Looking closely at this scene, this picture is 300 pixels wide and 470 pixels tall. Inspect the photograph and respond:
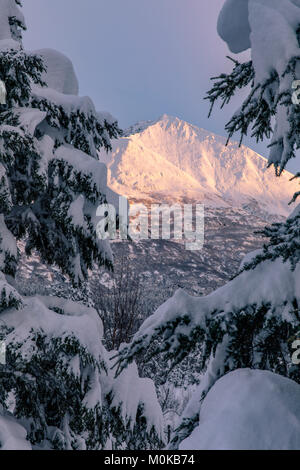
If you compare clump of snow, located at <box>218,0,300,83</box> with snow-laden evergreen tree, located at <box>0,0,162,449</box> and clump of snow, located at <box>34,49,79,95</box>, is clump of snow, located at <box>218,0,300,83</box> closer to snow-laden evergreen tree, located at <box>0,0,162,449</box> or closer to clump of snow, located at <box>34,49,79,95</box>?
snow-laden evergreen tree, located at <box>0,0,162,449</box>

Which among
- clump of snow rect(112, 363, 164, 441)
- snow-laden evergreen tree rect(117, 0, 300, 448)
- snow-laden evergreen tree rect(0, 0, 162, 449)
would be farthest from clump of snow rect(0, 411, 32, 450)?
snow-laden evergreen tree rect(117, 0, 300, 448)

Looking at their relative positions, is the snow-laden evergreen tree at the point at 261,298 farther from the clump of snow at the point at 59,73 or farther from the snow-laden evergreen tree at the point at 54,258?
the clump of snow at the point at 59,73

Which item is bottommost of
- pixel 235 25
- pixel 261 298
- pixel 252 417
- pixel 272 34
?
pixel 252 417

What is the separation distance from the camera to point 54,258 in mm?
4875

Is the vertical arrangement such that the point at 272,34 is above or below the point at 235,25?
below

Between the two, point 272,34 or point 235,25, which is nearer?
point 272,34

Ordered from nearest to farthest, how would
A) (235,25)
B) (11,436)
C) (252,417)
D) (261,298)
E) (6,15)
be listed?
(252,417)
(261,298)
(235,25)
(11,436)
(6,15)

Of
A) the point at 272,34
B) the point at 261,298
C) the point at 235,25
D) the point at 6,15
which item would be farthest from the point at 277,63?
the point at 6,15

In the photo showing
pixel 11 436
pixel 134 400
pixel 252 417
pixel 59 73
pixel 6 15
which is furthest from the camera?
pixel 59 73

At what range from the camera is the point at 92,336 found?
3.64 metres

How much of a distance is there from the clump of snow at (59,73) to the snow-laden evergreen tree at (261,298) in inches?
121

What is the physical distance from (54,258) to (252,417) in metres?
3.67

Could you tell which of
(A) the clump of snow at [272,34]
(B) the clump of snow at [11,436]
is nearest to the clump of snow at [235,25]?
(A) the clump of snow at [272,34]

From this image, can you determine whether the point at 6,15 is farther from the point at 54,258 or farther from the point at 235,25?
the point at 235,25
